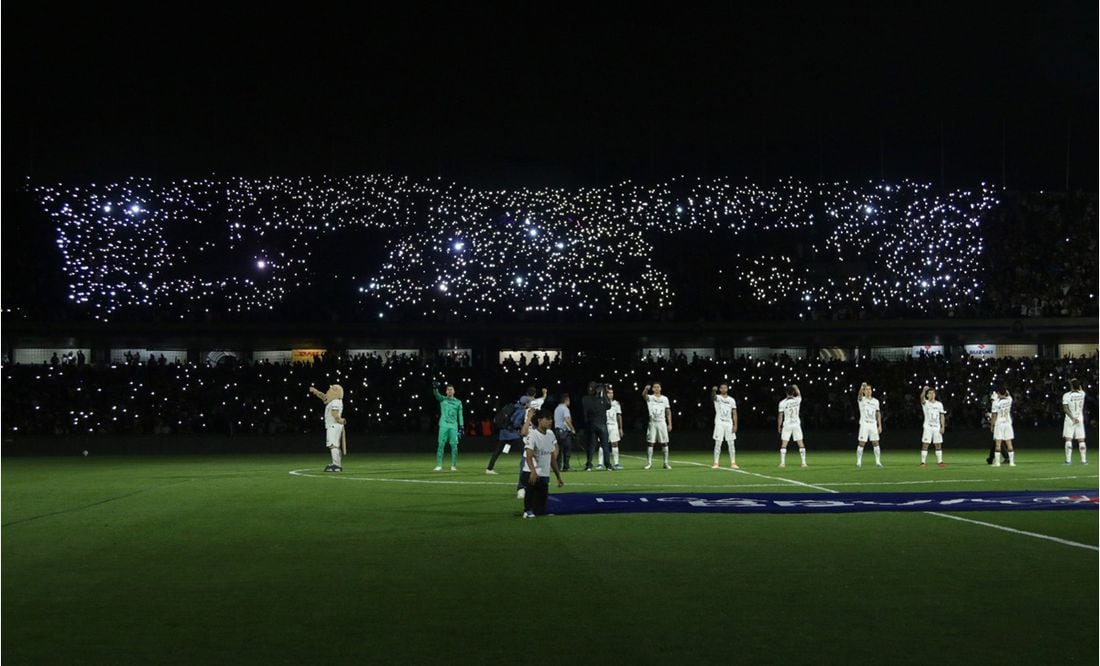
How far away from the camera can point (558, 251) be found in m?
56.6

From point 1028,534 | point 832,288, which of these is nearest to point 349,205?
point 832,288

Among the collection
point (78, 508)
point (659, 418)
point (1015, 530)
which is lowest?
point (78, 508)

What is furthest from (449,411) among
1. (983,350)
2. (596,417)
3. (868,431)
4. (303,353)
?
(983,350)

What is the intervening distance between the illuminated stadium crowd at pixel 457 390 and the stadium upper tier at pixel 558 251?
5373 millimetres

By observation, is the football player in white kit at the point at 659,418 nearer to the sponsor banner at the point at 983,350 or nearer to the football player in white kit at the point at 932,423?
the football player in white kit at the point at 932,423

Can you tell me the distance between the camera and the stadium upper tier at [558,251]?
52875mm

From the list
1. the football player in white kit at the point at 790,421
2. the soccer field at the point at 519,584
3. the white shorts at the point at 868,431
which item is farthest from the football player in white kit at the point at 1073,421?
the soccer field at the point at 519,584

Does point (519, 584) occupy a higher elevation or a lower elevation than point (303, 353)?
lower

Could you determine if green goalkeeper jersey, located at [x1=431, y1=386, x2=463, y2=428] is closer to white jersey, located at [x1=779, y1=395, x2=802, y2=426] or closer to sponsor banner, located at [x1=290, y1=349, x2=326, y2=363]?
→ white jersey, located at [x1=779, y1=395, x2=802, y2=426]

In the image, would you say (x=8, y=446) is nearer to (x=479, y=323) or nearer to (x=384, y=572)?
(x=479, y=323)

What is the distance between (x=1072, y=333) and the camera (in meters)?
52.4

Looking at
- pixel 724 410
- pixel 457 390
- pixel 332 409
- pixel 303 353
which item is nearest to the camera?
pixel 332 409

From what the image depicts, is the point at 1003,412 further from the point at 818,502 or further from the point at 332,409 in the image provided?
the point at 332,409

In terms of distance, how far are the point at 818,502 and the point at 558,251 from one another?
39070mm
